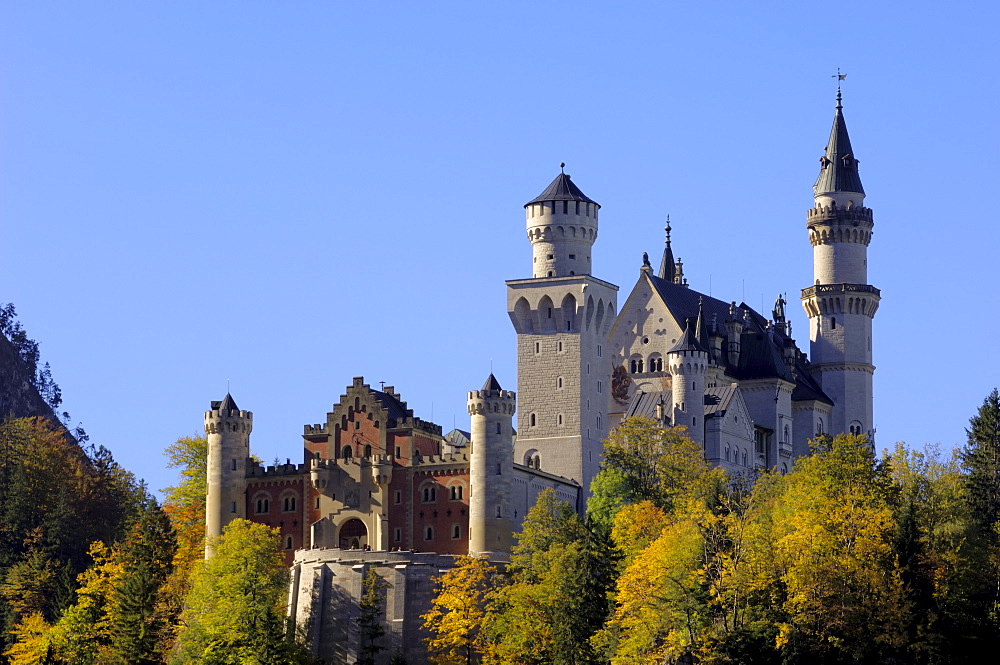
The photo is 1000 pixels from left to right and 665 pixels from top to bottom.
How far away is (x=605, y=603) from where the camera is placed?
103875 millimetres

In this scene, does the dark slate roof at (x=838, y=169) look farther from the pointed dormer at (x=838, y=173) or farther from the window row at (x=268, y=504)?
the window row at (x=268, y=504)

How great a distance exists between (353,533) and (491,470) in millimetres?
9000

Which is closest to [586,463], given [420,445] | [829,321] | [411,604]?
[420,445]

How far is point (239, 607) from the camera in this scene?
10725 centimetres

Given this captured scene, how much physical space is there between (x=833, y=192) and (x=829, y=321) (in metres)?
8.44

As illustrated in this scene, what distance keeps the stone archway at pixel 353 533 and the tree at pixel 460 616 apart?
987 centimetres

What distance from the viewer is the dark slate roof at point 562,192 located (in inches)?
5153

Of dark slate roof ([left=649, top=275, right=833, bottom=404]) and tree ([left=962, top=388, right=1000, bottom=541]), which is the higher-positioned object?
dark slate roof ([left=649, top=275, right=833, bottom=404])

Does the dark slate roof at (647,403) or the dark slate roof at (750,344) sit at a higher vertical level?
the dark slate roof at (750,344)

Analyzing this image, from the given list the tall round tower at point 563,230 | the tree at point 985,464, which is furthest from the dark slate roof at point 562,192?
the tree at point 985,464

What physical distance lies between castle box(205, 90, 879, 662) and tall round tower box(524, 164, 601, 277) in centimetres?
11

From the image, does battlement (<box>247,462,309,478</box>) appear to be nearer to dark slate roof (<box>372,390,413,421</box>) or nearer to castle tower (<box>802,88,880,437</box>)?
dark slate roof (<box>372,390,413,421</box>)

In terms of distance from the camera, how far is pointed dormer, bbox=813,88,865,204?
498 feet

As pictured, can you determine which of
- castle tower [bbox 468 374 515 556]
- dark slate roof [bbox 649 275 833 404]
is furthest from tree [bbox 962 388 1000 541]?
dark slate roof [bbox 649 275 833 404]
